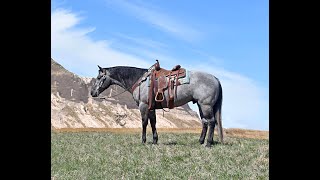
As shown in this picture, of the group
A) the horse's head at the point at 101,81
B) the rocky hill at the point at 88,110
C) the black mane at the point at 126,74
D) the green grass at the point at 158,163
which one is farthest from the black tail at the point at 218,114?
the rocky hill at the point at 88,110

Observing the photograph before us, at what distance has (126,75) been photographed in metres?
19.3

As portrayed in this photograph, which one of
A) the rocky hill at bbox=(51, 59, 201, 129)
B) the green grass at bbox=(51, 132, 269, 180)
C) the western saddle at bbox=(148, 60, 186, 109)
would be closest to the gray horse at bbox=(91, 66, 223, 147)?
the western saddle at bbox=(148, 60, 186, 109)

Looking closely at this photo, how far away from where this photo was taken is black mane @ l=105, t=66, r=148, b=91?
19.1 metres

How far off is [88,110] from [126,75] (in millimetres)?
94434

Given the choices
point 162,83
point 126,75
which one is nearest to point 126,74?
point 126,75

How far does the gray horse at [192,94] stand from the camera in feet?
57.6

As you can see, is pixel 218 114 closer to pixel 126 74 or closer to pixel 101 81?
pixel 126 74

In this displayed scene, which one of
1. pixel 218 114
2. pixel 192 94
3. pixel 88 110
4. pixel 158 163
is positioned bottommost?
pixel 158 163

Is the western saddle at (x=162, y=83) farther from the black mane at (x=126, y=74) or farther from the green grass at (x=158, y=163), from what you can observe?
the green grass at (x=158, y=163)

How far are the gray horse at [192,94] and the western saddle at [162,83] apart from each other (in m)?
0.19

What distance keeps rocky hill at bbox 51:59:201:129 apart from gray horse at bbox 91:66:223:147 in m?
78.6

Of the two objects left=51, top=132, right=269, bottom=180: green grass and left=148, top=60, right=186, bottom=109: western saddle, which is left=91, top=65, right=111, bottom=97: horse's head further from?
left=51, top=132, right=269, bottom=180: green grass
